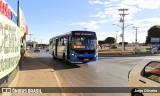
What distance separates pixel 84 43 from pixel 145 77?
20454mm

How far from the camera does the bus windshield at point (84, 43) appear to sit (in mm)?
28188

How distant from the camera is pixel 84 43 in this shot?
2833 centimetres

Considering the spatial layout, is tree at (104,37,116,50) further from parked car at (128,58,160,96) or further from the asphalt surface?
parked car at (128,58,160,96)

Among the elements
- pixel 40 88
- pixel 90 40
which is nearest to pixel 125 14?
pixel 90 40

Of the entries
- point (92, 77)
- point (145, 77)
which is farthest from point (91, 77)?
point (145, 77)

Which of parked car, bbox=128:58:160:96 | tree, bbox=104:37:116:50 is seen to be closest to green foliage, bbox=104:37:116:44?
tree, bbox=104:37:116:50

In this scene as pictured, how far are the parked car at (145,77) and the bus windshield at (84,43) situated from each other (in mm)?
19444

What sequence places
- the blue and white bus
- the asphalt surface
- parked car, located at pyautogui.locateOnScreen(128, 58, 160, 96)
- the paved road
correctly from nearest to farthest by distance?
1. parked car, located at pyautogui.locateOnScreen(128, 58, 160, 96)
2. the asphalt surface
3. the paved road
4. the blue and white bus

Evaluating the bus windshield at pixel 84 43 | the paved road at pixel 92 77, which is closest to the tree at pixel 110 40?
the bus windshield at pixel 84 43

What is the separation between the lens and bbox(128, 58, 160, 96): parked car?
24.3ft

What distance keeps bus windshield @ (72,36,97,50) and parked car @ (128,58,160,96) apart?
63.8ft

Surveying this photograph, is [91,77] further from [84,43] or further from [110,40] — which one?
[110,40]

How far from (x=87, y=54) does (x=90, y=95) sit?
15.9 m

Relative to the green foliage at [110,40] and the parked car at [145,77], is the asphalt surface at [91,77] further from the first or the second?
the green foliage at [110,40]
